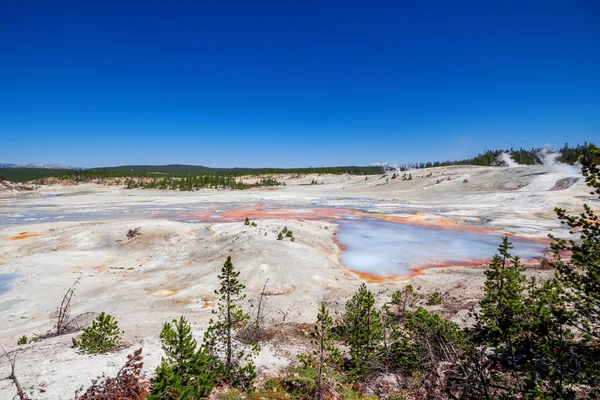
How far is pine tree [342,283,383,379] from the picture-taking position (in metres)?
7.04

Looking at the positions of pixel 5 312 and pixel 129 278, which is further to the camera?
pixel 129 278

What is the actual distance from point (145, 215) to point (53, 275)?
67.5 feet

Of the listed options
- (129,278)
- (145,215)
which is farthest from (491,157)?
(129,278)

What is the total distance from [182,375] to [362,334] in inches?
167

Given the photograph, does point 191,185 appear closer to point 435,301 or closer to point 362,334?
point 435,301

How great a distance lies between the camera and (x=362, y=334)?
788 centimetres

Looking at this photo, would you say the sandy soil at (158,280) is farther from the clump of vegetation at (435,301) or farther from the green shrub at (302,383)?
the green shrub at (302,383)

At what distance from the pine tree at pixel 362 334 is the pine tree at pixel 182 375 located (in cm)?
294

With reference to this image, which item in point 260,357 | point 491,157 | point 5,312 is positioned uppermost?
point 491,157

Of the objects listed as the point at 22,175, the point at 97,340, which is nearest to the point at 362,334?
the point at 97,340

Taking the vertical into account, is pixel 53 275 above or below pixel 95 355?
below

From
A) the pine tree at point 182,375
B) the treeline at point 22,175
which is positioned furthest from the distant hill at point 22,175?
the pine tree at point 182,375

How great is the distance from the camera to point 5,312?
12.6 metres

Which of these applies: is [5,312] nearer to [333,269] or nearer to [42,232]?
[333,269]
